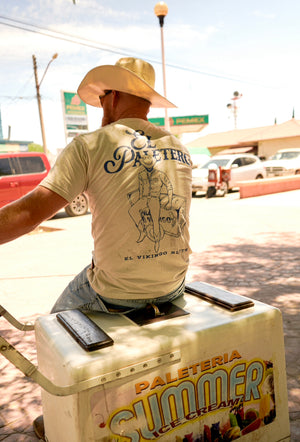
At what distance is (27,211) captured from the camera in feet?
5.62

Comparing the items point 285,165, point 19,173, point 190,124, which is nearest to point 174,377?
point 19,173

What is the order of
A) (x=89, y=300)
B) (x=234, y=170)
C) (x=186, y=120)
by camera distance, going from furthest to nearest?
(x=186, y=120)
(x=234, y=170)
(x=89, y=300)

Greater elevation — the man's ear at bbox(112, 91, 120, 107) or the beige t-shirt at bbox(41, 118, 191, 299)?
the man's ear at bbox(112, 91, 120, 107)

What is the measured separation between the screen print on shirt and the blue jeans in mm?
323

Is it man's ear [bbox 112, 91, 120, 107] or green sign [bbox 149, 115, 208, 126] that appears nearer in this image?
man's ear [bbox 112, 91, 120, 107]

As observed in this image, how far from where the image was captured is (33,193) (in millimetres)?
1747

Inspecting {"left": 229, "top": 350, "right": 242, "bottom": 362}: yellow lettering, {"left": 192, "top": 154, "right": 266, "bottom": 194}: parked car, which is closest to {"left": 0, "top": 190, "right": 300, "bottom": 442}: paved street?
{"left": 229, "top": 350, "right": 242, "bottom": 362}: yellow lettering

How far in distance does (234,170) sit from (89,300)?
1568 centimetres

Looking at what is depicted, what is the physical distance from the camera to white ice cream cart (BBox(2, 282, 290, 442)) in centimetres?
165

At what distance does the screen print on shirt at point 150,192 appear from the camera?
1.90 metres

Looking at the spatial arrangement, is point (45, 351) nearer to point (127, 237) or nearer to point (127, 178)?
point (127, 237)

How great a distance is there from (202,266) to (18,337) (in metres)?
3.00

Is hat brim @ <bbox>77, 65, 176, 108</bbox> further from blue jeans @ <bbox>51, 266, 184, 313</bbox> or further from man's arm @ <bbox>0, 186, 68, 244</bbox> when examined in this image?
blue jeans @ <bbox>51, 266, 184, 313</bbox>

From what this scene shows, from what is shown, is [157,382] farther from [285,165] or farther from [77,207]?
[285,165]
